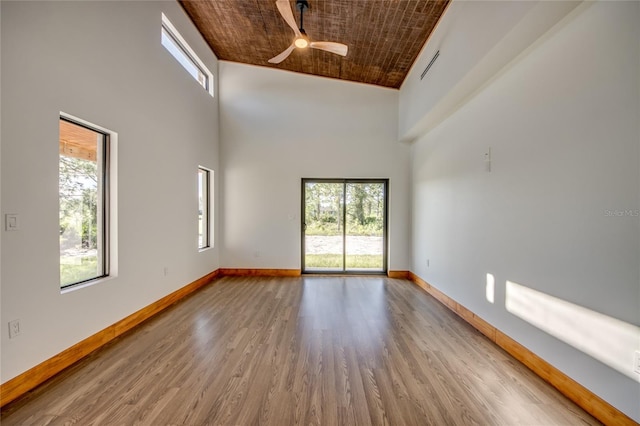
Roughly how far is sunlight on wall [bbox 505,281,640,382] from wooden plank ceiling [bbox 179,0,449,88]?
133 inches

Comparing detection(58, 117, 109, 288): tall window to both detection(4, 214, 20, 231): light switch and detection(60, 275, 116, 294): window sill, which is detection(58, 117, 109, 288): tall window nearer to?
detection(60, 275, 116, 294): window sill

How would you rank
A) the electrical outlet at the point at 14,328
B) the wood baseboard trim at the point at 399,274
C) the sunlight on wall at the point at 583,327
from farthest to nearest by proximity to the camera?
the wood baseboard trim at the point at 399,274 < the electrical outlet at the point at 14,328 < the sunlight on wall at the point at 583,327

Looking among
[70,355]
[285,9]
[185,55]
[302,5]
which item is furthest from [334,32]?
[70,355]

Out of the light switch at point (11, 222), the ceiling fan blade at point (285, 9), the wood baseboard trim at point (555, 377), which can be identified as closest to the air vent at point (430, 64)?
the ceiling fan blade at point (285, 9)

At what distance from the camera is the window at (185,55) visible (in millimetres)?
3525

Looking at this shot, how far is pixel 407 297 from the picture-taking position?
3.82 m

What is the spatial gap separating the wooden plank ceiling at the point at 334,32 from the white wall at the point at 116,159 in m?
0.58

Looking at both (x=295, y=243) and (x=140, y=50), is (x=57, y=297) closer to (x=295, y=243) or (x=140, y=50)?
(x=140, y=50)

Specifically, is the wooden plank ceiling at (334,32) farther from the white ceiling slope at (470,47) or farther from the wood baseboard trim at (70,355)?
the wood baseboard trim at (70,355)

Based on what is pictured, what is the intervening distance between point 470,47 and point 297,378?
3474 mm

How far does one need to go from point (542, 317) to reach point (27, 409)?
375 cm

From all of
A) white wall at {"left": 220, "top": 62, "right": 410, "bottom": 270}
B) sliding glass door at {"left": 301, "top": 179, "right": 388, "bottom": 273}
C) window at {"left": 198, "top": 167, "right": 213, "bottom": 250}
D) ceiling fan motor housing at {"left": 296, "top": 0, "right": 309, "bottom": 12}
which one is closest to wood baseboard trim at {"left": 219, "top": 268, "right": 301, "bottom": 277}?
white wall at {"left": 220, "top": 62, "right": 410, "bottom": 270}

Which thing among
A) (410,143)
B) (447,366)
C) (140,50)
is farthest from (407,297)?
(140,50)

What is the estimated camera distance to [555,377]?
1.86m
